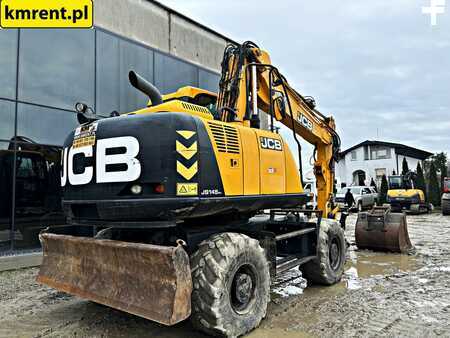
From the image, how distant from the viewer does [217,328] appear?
369 cm

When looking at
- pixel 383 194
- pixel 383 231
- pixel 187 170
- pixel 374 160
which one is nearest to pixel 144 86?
pixel 187 170

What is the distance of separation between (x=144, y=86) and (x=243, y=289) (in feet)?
8.74

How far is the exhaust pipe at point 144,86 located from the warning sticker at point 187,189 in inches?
57.3

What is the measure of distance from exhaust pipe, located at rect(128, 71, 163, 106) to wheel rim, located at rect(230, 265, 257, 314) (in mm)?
2343

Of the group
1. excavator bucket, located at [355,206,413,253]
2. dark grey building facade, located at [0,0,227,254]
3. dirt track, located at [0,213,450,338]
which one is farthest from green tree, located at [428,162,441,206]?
dark grey building facade, located at [0,0,227,254]

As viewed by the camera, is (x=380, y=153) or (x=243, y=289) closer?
(x=243, y=289)

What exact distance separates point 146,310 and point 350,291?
3.52 meters

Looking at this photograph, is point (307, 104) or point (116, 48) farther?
point (116, 48)

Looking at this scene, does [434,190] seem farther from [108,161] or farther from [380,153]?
[108,161]

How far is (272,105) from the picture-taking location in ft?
18.8

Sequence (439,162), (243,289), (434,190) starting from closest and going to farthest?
(243,289)
(434,190)
(439,162)

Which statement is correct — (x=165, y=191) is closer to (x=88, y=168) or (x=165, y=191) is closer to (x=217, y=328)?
(x=88, y=168)

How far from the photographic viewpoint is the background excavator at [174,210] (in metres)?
3.69

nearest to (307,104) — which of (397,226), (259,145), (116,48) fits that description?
(259,145)
